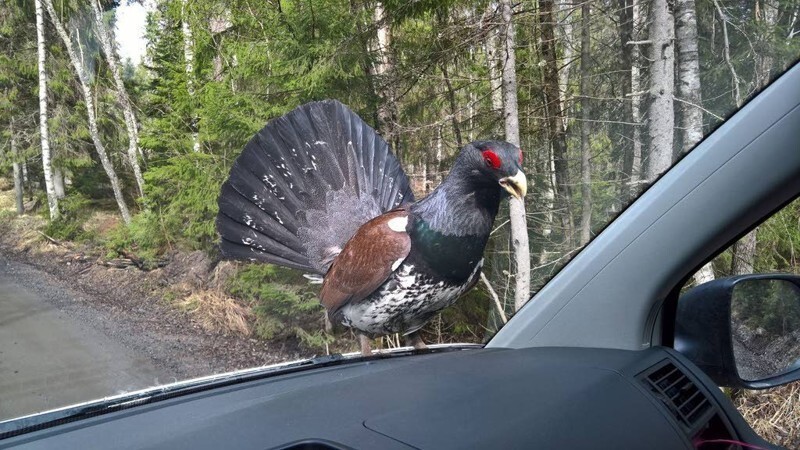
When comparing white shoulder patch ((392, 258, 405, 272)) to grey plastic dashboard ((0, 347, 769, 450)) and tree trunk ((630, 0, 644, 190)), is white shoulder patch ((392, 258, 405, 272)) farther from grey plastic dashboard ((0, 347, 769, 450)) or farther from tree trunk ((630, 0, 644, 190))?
tree trunk ((630, 0, 644, 190))

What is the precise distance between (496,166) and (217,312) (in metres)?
1.63

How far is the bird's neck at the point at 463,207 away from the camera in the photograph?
2.29m

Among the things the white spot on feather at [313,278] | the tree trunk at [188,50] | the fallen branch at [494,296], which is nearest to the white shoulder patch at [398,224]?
the fallen branch at [494,296]

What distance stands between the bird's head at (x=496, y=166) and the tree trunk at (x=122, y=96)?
1.59m

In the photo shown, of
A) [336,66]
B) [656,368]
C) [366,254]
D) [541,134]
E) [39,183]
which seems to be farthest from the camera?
[336,66]

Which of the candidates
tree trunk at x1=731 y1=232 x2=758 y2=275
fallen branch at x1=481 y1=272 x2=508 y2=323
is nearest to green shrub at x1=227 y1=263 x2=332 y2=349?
fallen branch at x1=481 y1=272 x2=508 y2=323

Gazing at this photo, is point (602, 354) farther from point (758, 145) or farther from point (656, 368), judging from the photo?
point (758, 145)

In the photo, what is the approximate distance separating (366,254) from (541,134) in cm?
109

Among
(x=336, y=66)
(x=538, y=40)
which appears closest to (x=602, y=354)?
(x=538, y=40)

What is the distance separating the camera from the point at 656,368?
139 centimetres

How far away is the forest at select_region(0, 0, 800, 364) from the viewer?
1523 mm

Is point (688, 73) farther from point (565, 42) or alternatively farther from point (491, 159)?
point (565, 42)

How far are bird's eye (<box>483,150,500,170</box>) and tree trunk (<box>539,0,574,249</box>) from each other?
1.05 ft

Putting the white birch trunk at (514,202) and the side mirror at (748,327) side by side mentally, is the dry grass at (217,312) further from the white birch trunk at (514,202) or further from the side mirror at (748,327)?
the side mirror at (748,327)
